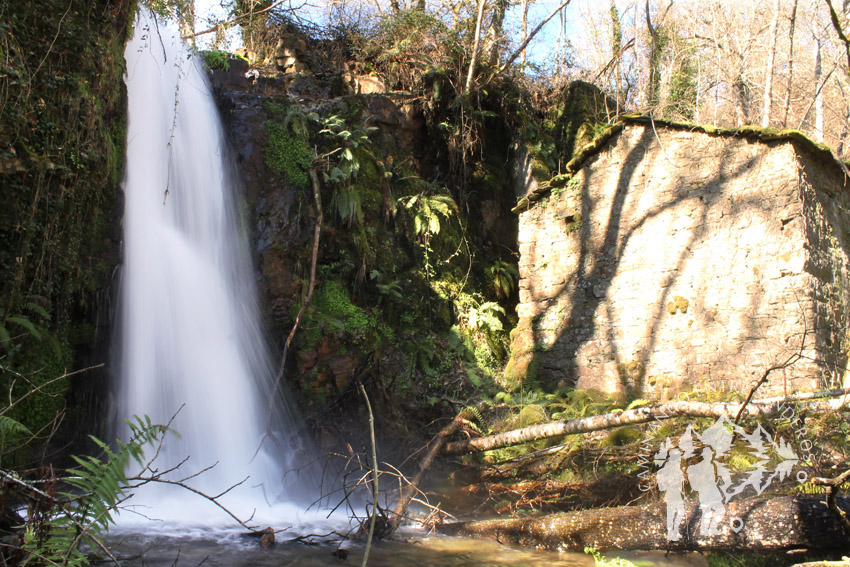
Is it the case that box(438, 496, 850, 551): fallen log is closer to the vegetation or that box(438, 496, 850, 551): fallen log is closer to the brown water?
the brown water

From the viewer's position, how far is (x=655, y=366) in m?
8.62

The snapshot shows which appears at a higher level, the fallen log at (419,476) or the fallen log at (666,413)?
the fallen log at (666,413)

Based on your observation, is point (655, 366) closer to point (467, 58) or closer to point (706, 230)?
point (706, 230)

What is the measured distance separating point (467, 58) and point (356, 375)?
25.7 ft

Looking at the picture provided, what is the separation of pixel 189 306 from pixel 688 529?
6709 mm

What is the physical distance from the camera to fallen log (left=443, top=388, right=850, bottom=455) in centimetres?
502

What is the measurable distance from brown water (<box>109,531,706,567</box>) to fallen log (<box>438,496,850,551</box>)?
6.5 inches

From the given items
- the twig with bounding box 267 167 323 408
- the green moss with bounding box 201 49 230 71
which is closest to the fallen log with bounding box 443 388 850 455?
the twig with bounding box 267 167 323 408

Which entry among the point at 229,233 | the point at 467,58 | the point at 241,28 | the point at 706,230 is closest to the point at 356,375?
the point at 229,233

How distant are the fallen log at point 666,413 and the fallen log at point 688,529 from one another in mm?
853

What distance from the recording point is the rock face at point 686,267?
7730 millimetres

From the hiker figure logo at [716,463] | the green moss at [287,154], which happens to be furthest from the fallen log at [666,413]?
the green moss at [287,154]

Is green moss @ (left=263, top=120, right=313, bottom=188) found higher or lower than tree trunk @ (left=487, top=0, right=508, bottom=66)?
lower

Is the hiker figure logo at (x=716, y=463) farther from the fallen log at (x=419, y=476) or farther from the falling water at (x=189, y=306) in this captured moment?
the falling water at (x=189, y=306)
